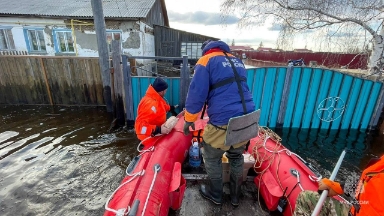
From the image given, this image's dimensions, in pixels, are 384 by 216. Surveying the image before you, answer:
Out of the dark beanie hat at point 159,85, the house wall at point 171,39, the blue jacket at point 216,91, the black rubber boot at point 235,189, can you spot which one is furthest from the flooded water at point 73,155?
the house wall at point 171,39

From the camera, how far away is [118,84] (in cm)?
532

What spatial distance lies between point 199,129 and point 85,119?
464cm

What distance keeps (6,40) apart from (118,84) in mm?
12886

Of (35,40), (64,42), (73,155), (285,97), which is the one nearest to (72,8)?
(64,42)

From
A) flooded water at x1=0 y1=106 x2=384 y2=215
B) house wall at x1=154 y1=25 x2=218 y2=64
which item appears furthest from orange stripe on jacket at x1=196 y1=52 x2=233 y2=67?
house wall at x1=154 y1=25 x2=218 y2=64

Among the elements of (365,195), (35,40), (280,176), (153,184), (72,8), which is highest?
(72,8)

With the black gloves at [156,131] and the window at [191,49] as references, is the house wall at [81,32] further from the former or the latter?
the black gloves at [156,131]

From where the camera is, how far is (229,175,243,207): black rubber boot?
2420 millimetres

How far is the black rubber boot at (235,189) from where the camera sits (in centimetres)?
242

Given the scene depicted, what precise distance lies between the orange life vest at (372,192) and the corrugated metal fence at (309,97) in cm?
405

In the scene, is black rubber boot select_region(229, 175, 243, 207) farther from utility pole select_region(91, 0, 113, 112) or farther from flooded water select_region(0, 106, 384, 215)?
utility pole select_region(91, 0, 113, 112)

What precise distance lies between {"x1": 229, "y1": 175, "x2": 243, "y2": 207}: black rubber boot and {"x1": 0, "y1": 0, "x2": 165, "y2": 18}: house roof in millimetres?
11627

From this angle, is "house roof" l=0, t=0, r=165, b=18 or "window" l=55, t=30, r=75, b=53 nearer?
"house roof" l=0, t=0, r=165, b=18

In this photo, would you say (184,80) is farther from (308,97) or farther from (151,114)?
(308,97)
